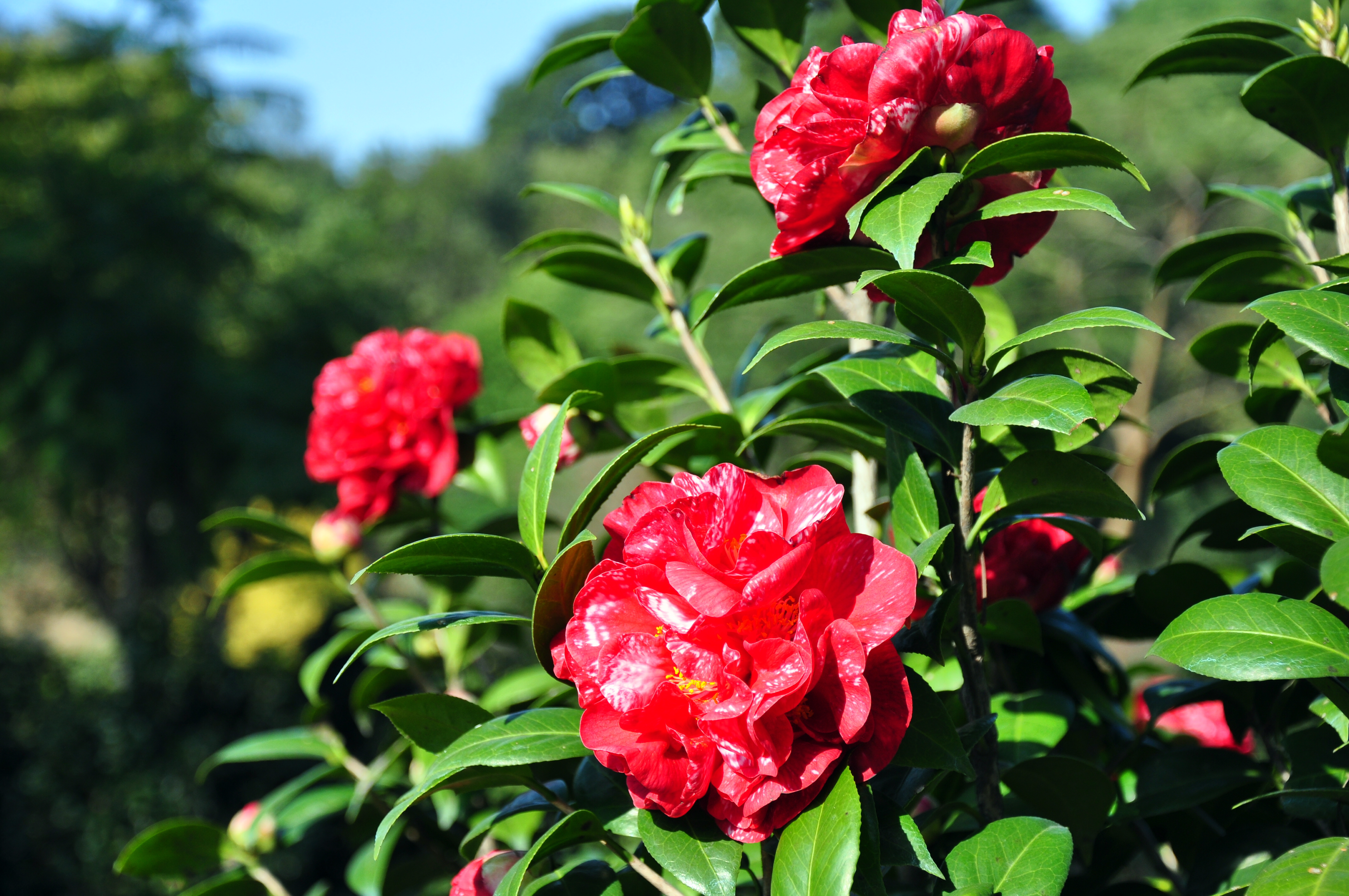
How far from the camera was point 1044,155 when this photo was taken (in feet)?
1.70

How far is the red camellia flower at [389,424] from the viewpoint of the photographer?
1032 mm

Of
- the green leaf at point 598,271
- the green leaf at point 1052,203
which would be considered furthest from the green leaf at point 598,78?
the green leaf at point 1052,203

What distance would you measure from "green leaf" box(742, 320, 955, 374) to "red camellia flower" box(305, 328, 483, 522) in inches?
22.7

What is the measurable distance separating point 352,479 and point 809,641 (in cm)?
73

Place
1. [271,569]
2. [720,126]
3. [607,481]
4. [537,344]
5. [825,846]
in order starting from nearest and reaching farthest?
[825,846]
[607,481]
[720,126]
[537,344]
[271,569]

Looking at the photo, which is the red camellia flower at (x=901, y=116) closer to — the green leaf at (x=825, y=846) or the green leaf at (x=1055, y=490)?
the green leaf at (x=1055, y=490)

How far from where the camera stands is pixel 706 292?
37.8 inches

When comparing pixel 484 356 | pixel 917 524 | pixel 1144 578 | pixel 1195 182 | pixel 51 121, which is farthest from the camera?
pixel 484 356

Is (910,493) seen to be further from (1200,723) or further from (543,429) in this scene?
(1200,723)

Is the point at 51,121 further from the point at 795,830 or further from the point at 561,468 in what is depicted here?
the point at 795,830

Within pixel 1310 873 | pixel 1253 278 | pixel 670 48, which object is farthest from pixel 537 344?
pixel 1310 873

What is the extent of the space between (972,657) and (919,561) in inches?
4.6

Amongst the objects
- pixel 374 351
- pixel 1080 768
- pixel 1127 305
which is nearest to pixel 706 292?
pixel 374 351

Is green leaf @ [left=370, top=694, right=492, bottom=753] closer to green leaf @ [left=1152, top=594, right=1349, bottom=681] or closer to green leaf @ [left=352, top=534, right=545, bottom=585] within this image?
green leaf @ [left=352, top=534, right=545, bottom=585]
